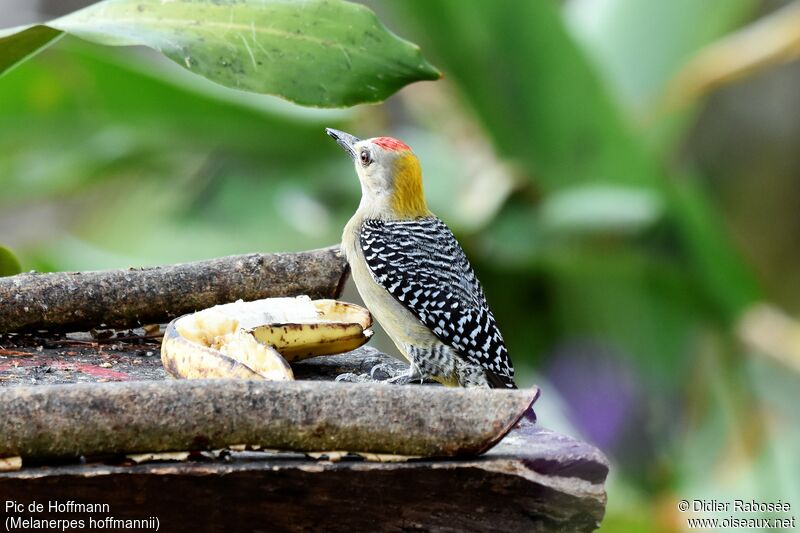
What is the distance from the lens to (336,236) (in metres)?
3.19

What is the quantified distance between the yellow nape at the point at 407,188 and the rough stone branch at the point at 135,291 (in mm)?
315

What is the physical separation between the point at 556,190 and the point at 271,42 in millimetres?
1844

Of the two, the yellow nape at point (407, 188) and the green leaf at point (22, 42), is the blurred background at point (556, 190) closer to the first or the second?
the yellow nape at point (407, 188)

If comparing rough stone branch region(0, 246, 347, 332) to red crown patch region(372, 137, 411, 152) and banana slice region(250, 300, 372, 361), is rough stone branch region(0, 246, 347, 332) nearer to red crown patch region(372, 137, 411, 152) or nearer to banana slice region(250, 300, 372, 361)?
banana slice region(250, 300, 372, 361)

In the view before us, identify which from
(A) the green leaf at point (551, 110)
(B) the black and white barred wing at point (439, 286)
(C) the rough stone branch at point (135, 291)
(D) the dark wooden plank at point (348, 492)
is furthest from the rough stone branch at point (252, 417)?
(A) the green leaf at point (551, 110)

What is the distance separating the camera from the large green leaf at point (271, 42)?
127 cm

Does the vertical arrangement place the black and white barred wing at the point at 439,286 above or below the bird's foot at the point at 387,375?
above

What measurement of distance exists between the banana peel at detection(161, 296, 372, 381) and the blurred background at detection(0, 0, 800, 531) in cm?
151

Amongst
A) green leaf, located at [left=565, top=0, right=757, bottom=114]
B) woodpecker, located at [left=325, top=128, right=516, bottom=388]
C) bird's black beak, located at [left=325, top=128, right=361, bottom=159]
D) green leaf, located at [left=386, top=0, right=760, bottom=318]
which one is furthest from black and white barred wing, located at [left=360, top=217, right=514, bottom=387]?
green leaf, located at [left=565, top=0, right=757, bottom=114]

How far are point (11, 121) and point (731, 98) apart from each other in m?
3.31

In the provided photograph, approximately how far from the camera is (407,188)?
5.51 feet

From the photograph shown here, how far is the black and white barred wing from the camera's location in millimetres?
1502

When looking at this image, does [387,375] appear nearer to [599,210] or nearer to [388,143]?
[388,143]

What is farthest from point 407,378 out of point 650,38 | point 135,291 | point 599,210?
point 650,38
